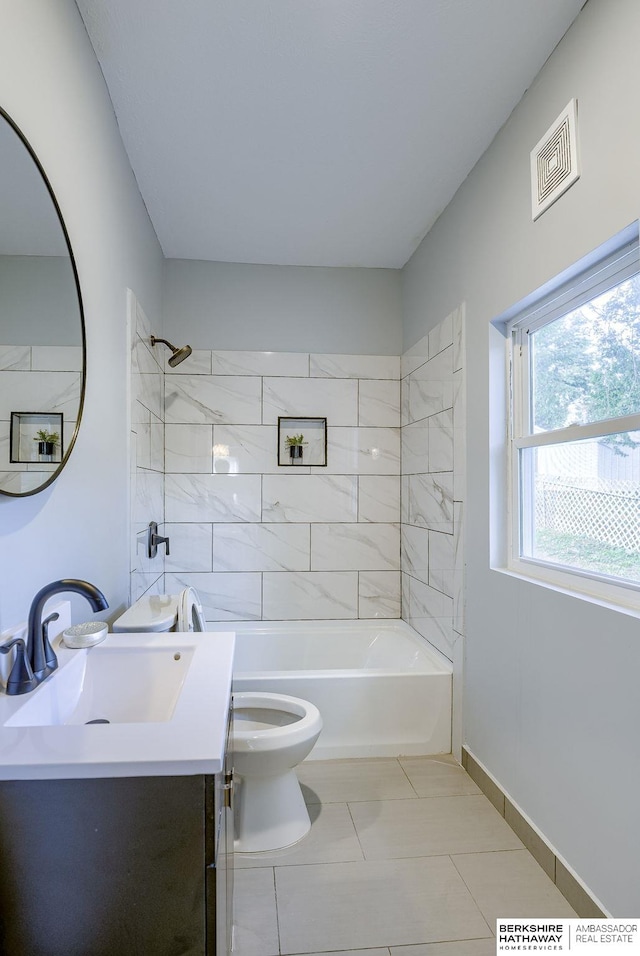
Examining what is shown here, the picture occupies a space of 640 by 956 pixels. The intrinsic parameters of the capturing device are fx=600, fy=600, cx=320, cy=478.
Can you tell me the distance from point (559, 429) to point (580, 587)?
54cm

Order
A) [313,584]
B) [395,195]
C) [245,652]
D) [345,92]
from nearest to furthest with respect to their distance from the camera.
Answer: [345,92] < [395,195] < [245,652] < [313,584]

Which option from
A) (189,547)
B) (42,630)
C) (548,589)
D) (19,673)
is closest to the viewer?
(19,673)

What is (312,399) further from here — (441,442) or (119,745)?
(119,745)

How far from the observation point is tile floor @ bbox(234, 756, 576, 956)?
1663 millimetres

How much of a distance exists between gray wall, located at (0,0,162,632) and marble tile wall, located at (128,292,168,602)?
136 millimetres

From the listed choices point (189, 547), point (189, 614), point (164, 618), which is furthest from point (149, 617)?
point (189, 547)

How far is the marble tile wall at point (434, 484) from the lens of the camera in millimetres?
2756

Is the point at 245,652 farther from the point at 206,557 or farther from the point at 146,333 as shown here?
the point at 146,333

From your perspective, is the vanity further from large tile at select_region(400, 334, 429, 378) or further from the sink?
large tile at select_region(400, 334, 429, 378)

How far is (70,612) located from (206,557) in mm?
1791

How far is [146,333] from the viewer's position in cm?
293

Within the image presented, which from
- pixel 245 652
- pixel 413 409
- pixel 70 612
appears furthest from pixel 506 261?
pixel 245 652

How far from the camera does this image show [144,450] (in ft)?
9.52

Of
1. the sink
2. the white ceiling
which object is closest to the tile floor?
the sink
